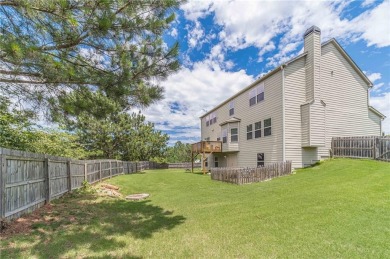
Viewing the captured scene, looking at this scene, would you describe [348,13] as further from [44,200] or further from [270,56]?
[44,200]

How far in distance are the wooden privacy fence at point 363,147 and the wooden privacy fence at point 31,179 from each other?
50.5ft

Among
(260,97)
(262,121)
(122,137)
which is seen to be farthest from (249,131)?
(122,137)

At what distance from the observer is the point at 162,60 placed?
5641mm

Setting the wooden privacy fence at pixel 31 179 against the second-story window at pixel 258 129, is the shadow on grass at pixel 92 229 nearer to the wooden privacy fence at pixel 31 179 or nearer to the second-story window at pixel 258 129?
the wooden privacy fence at pixel 31 179

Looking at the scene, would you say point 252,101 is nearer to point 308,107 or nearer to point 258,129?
point 258,129

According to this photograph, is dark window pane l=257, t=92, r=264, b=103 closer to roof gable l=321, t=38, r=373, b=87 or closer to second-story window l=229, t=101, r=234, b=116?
second-story window l=229, t=101, r=234, b=116

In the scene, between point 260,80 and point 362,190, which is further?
point 260,80

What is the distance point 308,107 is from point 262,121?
3184 millimetres

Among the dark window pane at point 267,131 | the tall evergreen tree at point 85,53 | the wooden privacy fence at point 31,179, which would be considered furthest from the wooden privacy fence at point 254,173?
the wooden privacy fence at point 31,179

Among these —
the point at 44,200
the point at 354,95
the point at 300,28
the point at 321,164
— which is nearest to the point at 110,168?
the point at 44,200

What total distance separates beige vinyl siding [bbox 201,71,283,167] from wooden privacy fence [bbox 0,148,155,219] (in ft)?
37.7

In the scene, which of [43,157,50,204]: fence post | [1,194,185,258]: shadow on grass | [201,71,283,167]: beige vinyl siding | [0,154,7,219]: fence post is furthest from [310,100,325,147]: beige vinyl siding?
[0,154,7,219]: fence post

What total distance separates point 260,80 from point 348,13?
241 inches

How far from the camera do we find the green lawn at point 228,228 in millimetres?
3602
